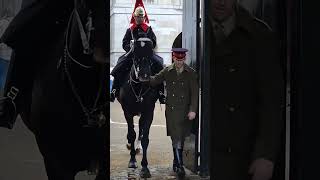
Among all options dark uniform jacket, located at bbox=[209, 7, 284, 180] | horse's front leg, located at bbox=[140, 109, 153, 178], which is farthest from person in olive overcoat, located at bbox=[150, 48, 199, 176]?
dark uniform jacket, located at bbox=[209, 7, 284, 180]

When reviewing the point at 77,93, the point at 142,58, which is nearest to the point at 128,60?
the point at 142,58

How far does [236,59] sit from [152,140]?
0.78 m

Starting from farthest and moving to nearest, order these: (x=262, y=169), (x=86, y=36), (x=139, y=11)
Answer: (x=139, y=11) → (x=262, y=169) → (x=86, y=36)

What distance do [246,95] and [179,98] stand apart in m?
0.47

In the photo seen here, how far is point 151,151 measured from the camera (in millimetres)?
3168

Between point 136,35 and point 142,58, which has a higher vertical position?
point 136,35

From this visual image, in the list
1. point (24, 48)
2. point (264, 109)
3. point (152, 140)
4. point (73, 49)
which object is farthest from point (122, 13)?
point (264, 109)

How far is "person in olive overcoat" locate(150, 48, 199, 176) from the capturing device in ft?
10.6

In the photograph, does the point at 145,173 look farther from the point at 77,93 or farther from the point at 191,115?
the point at 77,93

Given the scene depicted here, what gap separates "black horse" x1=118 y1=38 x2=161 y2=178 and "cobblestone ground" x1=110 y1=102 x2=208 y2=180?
4cm

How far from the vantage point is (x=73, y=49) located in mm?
2963

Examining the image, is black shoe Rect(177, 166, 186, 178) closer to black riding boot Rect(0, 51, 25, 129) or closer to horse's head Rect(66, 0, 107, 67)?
horse's head Rect(66, 0, 107, 67)

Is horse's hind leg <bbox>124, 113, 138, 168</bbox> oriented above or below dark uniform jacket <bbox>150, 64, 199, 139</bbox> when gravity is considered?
below

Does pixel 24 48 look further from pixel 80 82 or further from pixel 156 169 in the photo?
pixel 156 169
